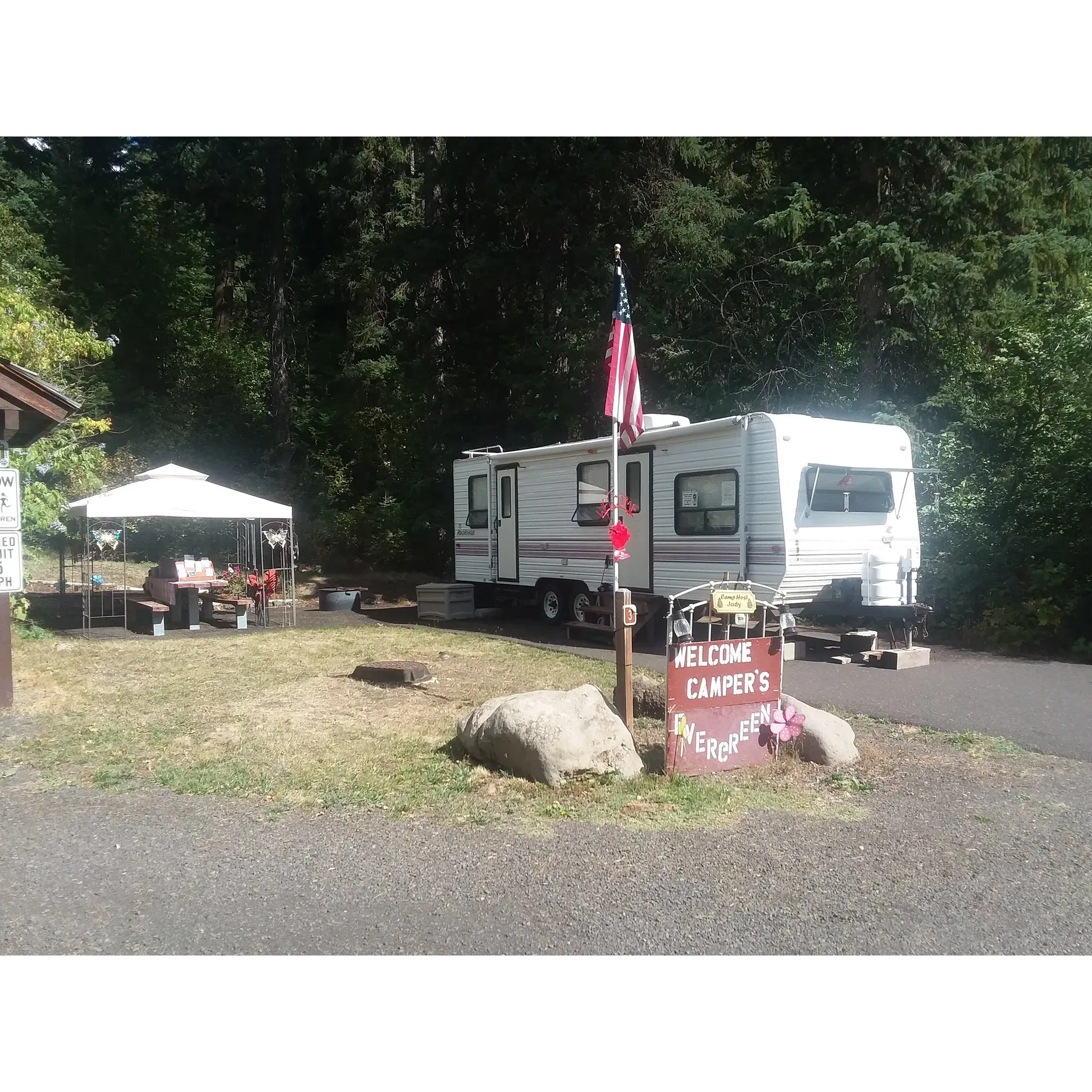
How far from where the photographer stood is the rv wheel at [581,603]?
45.5 feet

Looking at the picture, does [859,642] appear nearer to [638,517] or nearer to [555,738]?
[638,517]

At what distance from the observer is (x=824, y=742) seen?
6301 mm

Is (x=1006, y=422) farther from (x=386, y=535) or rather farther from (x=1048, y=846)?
(x=386, y=535)

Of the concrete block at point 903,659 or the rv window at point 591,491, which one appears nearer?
the concrete block at point 903,659

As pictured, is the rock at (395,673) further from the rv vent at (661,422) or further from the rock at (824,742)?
the rv vent at (661,422)

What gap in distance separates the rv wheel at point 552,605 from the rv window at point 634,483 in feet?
8.14

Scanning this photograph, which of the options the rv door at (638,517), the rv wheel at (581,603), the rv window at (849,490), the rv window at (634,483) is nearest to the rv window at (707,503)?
the rv door at (638,517)

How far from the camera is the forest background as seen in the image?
13047mm

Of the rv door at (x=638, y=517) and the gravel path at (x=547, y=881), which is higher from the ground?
the rv door at (x=638, y=517)

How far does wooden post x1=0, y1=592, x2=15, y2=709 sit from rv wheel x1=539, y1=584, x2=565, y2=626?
7838 mm

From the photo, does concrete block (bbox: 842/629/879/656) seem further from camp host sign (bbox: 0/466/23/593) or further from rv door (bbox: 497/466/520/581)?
camp host sign (bbox: 0/466/23/593)

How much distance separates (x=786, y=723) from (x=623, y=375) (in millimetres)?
2682

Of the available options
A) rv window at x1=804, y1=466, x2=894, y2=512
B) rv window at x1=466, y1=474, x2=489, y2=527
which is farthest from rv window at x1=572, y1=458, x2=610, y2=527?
rv window at x1=804, y1=466, x2=894, y2=512

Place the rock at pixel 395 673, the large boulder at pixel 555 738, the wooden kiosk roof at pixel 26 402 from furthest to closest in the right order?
1. the rock at pixel 395 673
2. the wooden kiosk roof at pixel 26 402
3. the large boulder at pixel 555 738
